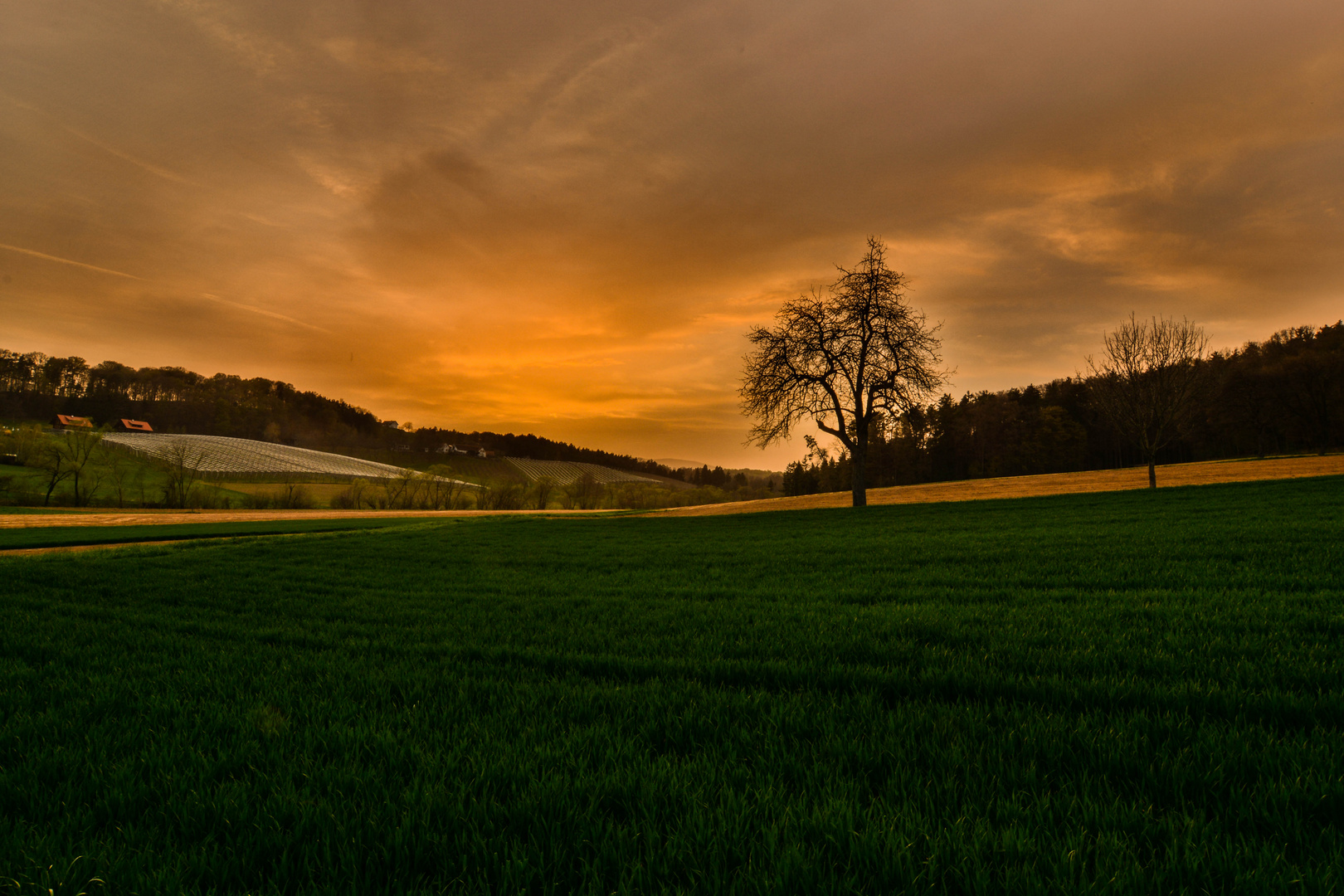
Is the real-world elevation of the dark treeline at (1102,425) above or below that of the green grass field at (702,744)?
above

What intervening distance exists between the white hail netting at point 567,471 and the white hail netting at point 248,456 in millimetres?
42297

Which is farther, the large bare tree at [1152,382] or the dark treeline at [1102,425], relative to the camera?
the dark treeline at [1102,425]

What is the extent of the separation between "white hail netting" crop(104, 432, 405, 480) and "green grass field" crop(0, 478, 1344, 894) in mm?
105488

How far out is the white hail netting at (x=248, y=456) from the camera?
109 metres

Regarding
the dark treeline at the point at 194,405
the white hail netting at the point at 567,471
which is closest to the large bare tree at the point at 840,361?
the white hail netting at the point at 567,471

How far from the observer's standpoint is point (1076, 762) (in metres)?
2.85

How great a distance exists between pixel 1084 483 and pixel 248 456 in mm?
142977

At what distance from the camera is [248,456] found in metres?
119

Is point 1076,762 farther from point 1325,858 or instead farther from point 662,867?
point 662,867

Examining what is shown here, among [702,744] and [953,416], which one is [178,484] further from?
[953,416]

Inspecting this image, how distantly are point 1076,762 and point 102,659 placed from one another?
805cm

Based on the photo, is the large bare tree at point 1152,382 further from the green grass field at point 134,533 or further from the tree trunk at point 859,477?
the green grass field at point 134,533

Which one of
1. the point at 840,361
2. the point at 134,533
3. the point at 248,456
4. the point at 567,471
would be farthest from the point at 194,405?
the point at 840,361

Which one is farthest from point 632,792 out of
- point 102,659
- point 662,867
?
point 102,659
